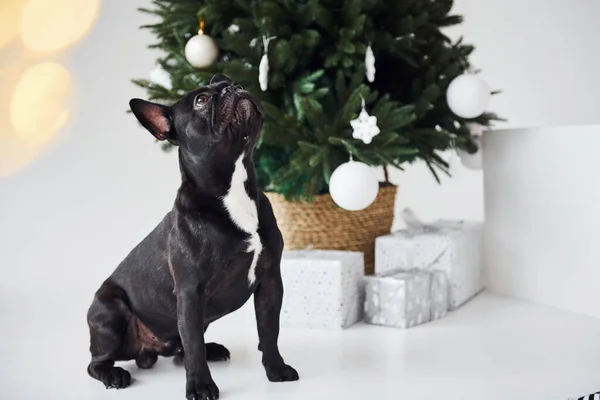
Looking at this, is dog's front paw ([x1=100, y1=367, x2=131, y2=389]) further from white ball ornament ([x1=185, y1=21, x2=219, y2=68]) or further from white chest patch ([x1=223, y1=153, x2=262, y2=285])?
white ball ornament ([x1=185, y1=21, x2=219, y2=68])

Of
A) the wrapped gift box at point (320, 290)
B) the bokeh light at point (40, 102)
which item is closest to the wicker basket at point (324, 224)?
the wrapped gift box at point (320, 290)

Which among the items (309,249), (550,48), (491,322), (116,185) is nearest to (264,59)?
(309,249)

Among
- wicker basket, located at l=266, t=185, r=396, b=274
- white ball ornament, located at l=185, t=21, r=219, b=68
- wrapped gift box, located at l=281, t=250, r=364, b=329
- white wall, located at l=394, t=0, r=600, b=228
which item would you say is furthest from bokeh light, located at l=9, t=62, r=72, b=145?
white wall, located at l=394, t=0, r=600, b=228

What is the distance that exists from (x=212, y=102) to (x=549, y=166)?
1293 millimetres

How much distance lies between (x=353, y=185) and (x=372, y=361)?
49 centimetres

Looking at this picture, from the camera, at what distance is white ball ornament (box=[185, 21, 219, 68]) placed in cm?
251

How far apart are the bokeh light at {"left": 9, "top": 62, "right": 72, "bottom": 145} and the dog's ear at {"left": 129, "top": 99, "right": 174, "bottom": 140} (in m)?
1.82

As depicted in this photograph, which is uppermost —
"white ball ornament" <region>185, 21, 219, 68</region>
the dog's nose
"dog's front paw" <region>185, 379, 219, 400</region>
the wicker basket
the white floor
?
"white ball ornament" <region>185, 21, 219, 68</region>

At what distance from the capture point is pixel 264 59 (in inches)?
94.9

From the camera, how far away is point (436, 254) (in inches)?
100

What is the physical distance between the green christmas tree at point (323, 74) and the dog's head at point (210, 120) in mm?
703

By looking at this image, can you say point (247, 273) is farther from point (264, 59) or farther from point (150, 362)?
point (264, 59)

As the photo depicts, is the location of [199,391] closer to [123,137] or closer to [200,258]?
[200,258]

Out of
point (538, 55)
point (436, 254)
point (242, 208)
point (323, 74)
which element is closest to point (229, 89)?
point (242, 208)
